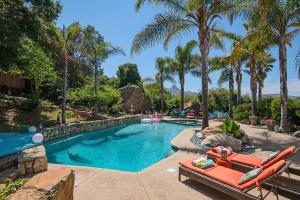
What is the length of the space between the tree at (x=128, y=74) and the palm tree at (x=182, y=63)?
10.3 metres

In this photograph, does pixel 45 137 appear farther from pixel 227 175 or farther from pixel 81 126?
pixel 227 175

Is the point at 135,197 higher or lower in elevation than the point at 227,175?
lower

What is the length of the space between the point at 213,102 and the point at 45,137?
25.8 metres

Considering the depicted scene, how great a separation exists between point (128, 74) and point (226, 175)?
33805 millimetres

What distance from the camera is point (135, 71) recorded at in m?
38.5

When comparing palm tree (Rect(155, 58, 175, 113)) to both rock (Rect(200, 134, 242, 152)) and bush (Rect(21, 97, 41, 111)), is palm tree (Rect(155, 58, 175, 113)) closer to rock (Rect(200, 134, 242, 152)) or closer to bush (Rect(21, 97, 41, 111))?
bush (Rect(21, 97, 41, 111))

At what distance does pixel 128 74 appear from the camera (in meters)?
37.8

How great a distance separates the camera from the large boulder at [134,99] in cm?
2958

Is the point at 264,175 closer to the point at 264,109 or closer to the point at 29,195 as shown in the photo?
the point at 29,195

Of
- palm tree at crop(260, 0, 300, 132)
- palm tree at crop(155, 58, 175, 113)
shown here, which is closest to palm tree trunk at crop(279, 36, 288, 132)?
palm tree at crop(260, 0, 300, 132)

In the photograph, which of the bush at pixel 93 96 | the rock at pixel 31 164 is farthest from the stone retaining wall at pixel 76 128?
the rock at pixel 31 164

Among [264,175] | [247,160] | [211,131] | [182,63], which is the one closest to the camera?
[264,175]

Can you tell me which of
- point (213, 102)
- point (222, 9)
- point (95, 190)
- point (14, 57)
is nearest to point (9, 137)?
point (14, 57)

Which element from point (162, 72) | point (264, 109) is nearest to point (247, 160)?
point (264, 109)
